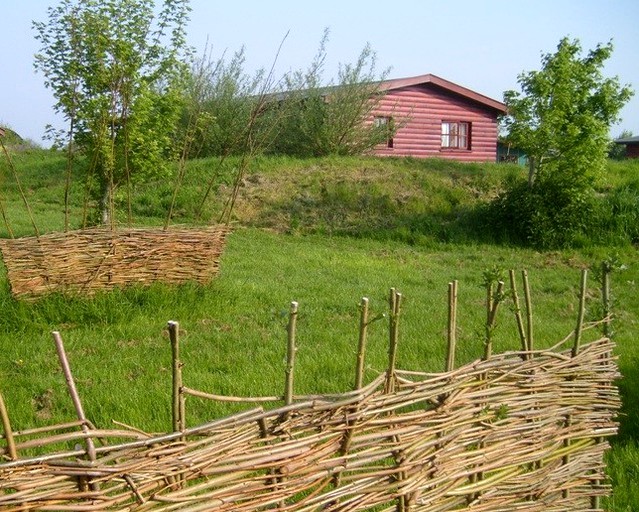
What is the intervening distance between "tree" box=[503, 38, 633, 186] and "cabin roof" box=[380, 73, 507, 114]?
32.3 ft

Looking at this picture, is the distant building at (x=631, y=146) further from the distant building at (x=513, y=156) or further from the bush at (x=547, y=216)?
the bush at (x=547, y=216)

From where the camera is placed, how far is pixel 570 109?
17.7 metres

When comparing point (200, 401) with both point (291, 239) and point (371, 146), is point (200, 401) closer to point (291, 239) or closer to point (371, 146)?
point (291, 239)

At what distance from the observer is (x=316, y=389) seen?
6.57 metres

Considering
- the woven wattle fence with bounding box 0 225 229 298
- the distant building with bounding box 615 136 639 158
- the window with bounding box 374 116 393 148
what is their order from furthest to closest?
the distant building with bounding box 615 136 639 158 → the window with bounding box 374 116 393 148 → the woven wattle fence with bounding box 0 225 229 298

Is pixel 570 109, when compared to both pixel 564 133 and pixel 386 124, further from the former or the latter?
pixel 386 124

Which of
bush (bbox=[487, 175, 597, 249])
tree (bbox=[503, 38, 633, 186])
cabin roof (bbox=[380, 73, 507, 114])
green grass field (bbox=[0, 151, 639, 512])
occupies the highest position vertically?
cabin roof (bbox=[380, 73, 507, 114])

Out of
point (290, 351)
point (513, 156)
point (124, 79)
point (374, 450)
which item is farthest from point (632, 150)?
point (290, 351)

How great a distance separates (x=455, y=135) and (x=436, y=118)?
1.38 meters

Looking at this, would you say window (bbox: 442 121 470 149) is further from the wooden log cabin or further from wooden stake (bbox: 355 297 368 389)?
wooden stake (bbox: 355 297 368 389)

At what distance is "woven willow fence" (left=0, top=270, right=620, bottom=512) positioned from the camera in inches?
94.9

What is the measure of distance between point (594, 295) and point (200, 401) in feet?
25.3

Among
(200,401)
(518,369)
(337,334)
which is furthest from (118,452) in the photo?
(337,334)

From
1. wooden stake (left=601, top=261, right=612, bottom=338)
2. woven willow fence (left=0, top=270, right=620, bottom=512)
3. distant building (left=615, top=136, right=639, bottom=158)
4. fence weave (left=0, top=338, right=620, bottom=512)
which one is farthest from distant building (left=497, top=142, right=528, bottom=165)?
woven willow fence (left=0, top=270, right=620, bottom=512)
